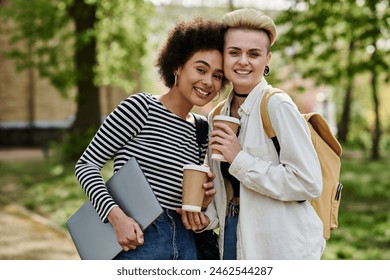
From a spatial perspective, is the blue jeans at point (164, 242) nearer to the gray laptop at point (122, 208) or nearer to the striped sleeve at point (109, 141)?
the gray laptop at point (122, 208)

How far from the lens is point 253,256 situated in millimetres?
2641

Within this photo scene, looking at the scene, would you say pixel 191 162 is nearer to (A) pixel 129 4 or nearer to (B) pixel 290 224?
(B) pixel 290 224

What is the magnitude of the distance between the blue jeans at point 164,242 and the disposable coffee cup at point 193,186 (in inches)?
6.2

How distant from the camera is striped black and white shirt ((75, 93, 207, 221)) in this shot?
8.70 feet

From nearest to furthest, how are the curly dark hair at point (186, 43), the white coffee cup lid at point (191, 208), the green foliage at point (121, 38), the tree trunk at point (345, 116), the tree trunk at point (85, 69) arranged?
the white coffee cup lid at point (191, 208), the curly dark hair at point (186, 43), the green foliage at point (121, 38), the tree trunk at point (85, 69), the tree trunk at point (345, 116)

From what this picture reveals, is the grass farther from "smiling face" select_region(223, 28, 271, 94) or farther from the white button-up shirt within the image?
"smiling face" select_region(223, 28, 271, 94)

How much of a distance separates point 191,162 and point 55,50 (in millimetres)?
14100

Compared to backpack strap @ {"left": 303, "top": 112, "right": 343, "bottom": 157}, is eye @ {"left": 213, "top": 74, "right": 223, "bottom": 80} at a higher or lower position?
higher

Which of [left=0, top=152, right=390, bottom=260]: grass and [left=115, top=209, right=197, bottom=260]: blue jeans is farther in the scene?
[left=0, top=152, right=390, bottom=260]: grass

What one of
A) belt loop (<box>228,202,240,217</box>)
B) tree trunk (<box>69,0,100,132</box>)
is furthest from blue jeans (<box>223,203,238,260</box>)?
tree trunk (<box>69,0,100,132</box>)

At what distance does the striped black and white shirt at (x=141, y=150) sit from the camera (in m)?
2.65

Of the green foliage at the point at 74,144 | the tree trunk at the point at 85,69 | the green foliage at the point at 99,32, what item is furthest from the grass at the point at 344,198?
the green foliage at the point at 99,32

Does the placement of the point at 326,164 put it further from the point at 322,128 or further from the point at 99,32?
the point at 99,32

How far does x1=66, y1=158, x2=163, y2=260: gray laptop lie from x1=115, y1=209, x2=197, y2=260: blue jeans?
0.33ft
